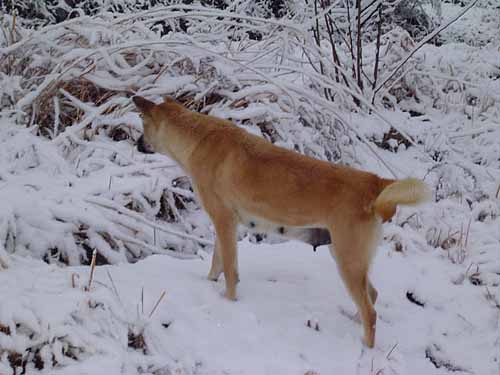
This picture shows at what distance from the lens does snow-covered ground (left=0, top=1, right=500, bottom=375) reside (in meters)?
2.69

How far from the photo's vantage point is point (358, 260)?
2.96 metres

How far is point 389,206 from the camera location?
2.89 metres

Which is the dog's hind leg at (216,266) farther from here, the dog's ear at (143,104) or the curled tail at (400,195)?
the curled tail at (400,195)

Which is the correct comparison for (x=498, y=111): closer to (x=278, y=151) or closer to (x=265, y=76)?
A: (x=265, y=76)

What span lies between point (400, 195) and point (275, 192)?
2.30 feet

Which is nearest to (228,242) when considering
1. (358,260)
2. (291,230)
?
(291,230)

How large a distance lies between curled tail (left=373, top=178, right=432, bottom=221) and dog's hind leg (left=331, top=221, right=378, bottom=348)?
0.31ft

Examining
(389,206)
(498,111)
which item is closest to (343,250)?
(389,206)

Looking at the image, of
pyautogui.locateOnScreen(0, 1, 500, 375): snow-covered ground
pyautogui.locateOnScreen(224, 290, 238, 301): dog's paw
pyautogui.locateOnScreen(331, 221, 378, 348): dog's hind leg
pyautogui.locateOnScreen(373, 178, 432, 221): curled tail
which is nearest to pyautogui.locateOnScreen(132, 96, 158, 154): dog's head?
pyautogui.locateOnScreen(0, 1, 500, 375): snow-covered ground

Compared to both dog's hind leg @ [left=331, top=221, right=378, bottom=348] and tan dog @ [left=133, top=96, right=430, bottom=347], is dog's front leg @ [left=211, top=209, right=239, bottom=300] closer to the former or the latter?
tan dog @ [left=133, top=96, right=430, bottom=347]

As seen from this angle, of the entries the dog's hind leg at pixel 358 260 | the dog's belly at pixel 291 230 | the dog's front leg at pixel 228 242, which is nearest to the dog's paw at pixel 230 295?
the dog's front leg at pixel 228 242

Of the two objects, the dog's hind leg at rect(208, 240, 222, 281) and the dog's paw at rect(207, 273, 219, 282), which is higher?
the dog's hind leg at rect(208, 240, 222, 281)

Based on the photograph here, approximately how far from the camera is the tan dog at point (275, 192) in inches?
116

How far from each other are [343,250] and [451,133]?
352 centimetres
